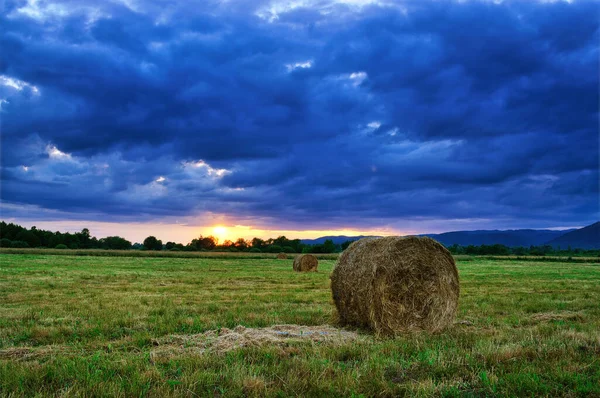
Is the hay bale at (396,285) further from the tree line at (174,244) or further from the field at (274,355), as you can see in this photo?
the tree line at (174,244)

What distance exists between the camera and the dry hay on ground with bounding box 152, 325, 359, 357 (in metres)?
6.87

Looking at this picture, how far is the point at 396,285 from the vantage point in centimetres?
979

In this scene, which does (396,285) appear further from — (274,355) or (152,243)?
(152,243)

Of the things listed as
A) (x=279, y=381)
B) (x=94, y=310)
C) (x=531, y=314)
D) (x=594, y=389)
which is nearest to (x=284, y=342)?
(x=279, y=381)

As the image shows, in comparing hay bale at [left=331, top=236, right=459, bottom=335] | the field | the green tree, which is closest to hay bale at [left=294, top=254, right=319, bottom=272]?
the field

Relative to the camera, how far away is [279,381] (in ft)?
17.2

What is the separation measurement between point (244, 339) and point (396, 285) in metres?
3.94

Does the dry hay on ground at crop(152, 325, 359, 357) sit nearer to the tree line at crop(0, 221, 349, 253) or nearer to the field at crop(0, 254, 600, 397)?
the field at crop(0, 254, 600, 397)

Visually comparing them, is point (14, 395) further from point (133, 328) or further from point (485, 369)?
point (485, 369)

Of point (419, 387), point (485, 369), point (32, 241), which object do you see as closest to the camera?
point (419, 387)

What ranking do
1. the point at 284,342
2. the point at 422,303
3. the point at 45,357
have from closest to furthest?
the point at 45,357, the point at 284,342, the point at 422,303

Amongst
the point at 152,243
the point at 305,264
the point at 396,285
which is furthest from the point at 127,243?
the point at 396,285

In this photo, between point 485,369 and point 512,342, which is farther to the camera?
point 512,342

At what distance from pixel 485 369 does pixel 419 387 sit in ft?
4.70
